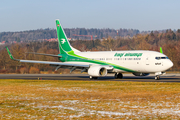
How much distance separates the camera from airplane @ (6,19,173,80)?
120 ft

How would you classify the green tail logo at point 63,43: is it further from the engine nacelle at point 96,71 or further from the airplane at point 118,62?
the engine nacelle at point 96,71

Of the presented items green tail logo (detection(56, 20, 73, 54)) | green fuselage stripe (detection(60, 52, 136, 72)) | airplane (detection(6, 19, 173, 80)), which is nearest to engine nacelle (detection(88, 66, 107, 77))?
airplane (detection(6, 19, 173, 80))

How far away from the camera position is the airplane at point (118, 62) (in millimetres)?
36500

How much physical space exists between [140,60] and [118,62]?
3402mm

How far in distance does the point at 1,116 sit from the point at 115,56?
1158 inches

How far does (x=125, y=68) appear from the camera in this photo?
39156 mm

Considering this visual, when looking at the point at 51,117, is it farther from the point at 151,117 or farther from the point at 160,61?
the point at 160,61

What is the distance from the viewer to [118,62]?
3984 centimetres

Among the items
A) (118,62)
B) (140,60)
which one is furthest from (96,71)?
(140,60)

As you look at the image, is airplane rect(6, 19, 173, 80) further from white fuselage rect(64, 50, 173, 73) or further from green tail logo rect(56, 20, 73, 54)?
green tail logo rect(56, 20, 73, 54)

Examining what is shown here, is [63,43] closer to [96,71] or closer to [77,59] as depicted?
[77,59]

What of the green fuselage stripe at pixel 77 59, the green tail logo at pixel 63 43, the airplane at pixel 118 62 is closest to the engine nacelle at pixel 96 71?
the airplane at pixel 118 62

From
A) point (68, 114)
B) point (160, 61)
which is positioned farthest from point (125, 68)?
point (68, 114)

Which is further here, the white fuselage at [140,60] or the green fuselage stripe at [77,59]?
the green fuselage stripe at [77,59]
